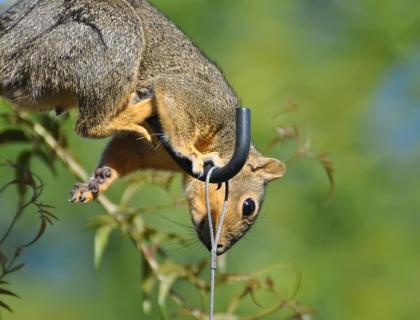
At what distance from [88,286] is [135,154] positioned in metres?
3.08

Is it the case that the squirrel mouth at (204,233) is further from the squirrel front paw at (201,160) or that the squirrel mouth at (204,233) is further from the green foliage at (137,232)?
the squirrel front paw at (201,160)

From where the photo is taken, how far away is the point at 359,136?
7.38 meters

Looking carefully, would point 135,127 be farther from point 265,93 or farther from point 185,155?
point 265,93

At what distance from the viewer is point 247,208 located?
14.7 feet

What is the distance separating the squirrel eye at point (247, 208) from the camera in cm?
446

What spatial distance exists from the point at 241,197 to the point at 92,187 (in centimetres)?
80

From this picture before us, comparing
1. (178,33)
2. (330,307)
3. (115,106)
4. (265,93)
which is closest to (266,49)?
(265,93)

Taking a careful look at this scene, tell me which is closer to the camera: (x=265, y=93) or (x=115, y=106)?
(x=115, y=106)

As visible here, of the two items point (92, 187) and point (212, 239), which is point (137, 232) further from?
point (212, 239)

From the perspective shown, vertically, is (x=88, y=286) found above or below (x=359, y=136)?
below

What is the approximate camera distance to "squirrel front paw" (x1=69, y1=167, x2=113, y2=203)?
382cm

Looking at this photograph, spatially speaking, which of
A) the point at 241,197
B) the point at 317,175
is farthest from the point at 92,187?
the point at 317,175

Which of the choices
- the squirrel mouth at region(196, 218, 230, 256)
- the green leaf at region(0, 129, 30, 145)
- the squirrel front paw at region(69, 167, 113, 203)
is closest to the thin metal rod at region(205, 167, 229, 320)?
the squirrel front paw at region(69, 167, 113, 203)

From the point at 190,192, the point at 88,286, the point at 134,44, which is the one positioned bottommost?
the point at 88,286
